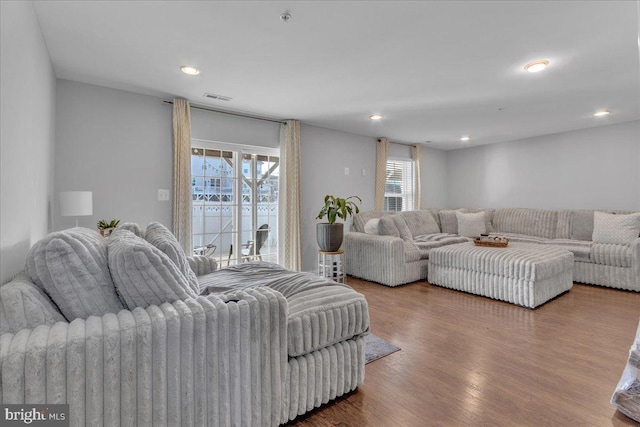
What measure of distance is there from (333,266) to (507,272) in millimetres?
2231

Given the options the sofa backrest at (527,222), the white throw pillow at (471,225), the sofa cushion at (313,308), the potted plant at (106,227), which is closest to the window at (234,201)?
→ the potted plant at (106,227)

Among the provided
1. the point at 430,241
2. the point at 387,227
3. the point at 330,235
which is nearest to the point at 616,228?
the point at 430,241

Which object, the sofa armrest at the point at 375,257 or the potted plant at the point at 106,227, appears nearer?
the potted plant at the point at 106,227

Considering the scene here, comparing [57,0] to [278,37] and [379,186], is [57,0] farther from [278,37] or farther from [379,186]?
[379,186]

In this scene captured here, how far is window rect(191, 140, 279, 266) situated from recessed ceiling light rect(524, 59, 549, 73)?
316cm

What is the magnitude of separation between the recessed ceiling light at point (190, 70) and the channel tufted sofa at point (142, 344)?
202 cm

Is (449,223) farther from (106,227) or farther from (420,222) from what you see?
(106,227)

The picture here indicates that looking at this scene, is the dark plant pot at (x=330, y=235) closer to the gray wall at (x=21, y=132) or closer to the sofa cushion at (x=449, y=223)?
the sofa cushion at (x=449, y=223)

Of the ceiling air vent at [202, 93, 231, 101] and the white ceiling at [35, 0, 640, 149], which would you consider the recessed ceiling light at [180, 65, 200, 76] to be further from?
the ceiling air vent at [202, 93, 231, 101]

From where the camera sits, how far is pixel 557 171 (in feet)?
18.0

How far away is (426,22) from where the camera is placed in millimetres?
2084

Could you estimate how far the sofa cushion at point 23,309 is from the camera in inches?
40.9

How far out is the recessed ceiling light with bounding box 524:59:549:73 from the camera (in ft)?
8.76

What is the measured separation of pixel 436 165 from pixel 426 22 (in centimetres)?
541
